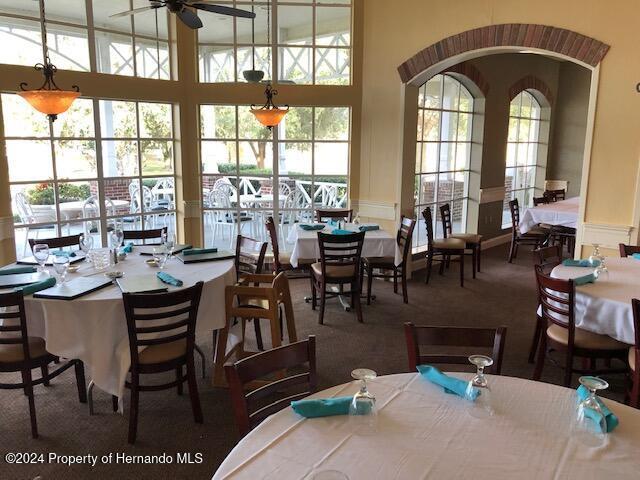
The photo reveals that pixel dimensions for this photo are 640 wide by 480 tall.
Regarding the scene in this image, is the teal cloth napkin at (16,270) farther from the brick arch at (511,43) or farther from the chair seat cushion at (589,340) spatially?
the brick arch at (511,43)

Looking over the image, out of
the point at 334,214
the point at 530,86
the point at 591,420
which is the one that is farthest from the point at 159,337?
the point at 530,86

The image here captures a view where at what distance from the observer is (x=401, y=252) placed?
20.2ft

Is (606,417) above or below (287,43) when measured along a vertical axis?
below

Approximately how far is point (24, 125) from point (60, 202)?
35.1 inches

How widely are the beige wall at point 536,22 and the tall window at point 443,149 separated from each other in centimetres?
87

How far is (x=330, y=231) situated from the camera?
5.75 metres

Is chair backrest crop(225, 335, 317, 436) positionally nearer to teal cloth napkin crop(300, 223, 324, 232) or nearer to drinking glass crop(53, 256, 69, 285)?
drinking glass crop(53, 256, 69, 285)

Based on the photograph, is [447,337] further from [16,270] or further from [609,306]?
[16,270]

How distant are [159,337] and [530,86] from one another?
28.0 ft

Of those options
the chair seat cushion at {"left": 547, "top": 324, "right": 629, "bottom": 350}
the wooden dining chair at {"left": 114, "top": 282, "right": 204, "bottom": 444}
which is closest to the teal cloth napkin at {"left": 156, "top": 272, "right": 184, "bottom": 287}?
the wooden dining chair at {"left": 114, "top": 282, "right": 204, "bottom": 444}

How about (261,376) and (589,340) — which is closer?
(261,376)

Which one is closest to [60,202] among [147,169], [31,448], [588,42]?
[147,169]

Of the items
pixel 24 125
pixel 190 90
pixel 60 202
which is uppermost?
pixel 190 90

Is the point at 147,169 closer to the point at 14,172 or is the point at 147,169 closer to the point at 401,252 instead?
the point at 14,172
